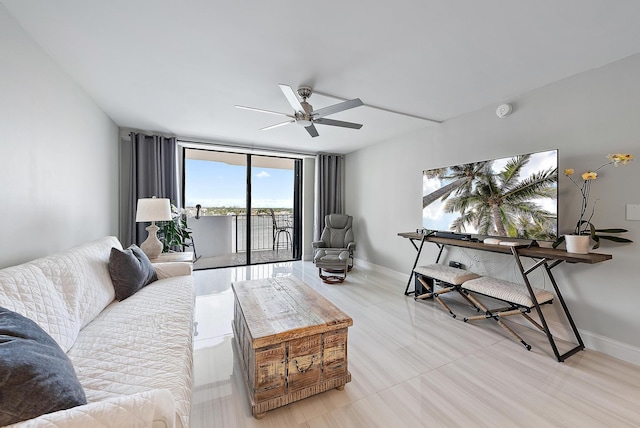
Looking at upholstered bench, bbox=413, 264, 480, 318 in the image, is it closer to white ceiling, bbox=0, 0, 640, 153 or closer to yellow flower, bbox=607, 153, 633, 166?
yellow flower, bbox=607, 153, 633, 166

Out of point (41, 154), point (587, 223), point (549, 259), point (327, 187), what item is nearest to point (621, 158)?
point (587, 223)

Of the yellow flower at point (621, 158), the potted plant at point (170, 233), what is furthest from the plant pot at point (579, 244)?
the potted plant at point (170, 233)

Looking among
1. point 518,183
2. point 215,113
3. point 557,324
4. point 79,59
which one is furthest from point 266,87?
point 557,324

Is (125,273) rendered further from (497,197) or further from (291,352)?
(497,197)

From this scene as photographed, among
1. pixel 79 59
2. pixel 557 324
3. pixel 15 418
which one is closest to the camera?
pixel 15 418

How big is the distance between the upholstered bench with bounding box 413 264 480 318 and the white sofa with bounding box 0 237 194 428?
8.12ft

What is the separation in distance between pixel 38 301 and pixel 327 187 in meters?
4.48

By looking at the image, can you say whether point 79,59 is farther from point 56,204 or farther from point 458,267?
point 458,267

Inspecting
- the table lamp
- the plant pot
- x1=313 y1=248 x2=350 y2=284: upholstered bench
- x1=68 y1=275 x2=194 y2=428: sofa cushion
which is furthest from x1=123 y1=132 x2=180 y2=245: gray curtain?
the plant pot

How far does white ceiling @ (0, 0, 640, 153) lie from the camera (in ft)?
4.94

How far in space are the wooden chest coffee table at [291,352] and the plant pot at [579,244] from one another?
1.88 metres

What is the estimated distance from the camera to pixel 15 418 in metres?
0.70

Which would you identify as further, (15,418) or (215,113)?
(215,113)

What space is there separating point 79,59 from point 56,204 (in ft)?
3.86
